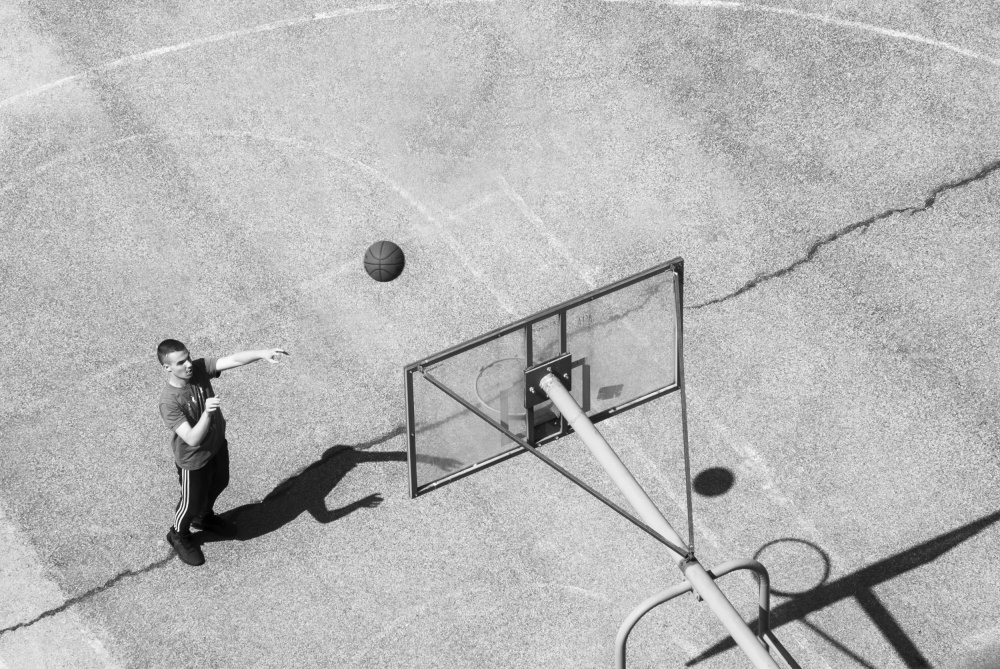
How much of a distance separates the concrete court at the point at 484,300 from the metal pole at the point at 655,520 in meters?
2.19

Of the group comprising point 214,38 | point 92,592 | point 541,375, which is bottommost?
point 92,592

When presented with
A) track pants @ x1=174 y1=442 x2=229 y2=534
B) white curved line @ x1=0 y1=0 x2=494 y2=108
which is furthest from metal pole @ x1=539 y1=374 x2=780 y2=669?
white curved line @ x1=0 y1=0 x2=494 y2=108

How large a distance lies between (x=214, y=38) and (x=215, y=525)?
6506 mm

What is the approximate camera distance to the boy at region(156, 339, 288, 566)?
444 inches

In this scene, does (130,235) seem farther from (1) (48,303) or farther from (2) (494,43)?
(2) (494,43)

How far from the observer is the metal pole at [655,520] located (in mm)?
9266

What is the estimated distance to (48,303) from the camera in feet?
46.2

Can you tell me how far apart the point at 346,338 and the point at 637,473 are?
3.19 meters

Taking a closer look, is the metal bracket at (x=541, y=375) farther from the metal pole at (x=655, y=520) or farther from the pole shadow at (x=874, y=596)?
the pole shadow at (x=874, y=596)

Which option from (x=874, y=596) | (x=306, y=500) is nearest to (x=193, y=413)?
(x=306, y=500)

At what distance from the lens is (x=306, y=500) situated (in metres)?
12.7

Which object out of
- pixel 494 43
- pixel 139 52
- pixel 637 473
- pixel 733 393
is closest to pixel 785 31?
pixel 494 43

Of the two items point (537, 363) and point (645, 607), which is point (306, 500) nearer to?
point (537, 363)

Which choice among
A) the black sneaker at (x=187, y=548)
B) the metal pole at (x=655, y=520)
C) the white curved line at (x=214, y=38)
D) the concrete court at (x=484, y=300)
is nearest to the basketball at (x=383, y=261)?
the concrete court at (x=484, y=300)
